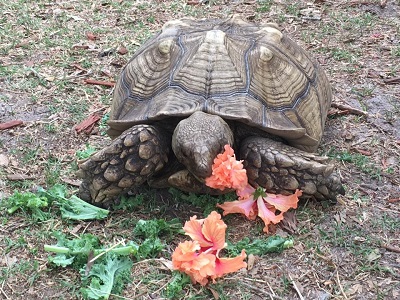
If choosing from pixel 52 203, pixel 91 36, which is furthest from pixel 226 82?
pixel 91 36

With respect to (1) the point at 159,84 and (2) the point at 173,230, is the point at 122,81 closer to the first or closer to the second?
(1) the point at 159,84

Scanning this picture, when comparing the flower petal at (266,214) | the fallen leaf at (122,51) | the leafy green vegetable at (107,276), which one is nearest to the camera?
the leafy green vegetable at (107,276)

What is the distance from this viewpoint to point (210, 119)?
3275mm

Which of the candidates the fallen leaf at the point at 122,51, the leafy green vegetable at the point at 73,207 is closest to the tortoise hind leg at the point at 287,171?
the leafy green vegetable at the point at 73,207

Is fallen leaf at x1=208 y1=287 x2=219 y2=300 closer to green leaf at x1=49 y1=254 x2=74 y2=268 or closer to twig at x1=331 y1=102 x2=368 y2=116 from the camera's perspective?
green leaf at x1=49 y1=254 x2=74 y2=268

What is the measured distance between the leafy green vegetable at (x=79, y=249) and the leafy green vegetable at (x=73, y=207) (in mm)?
270

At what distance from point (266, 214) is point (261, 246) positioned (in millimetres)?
249

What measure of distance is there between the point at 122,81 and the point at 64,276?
5.13 ft

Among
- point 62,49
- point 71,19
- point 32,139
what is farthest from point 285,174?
point 71,19

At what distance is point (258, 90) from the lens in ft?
11.7

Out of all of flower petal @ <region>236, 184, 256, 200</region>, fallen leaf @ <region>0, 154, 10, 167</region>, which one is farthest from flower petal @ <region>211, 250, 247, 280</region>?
fallen leaf @ <region>0, 154, 10, 167</region>

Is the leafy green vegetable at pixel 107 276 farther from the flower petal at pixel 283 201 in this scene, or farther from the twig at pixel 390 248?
the twig at pixel 390 248

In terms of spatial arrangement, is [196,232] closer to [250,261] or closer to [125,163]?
[250,261]

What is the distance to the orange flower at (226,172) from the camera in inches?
123
